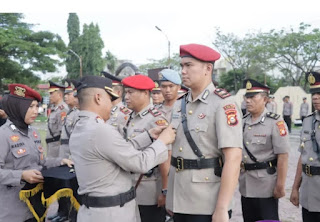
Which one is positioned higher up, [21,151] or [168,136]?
[168,136]

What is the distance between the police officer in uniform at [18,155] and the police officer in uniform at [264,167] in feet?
6.70

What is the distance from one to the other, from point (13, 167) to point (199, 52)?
203 cm

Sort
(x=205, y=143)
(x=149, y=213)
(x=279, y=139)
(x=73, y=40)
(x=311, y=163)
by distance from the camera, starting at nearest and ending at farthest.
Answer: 1. (x=205, y=143)
2. (x=311, y=163)
3. (x=149, y=213)
4. (x=279, y=139)
5. (x=73, y=40)

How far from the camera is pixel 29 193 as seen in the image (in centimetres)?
307

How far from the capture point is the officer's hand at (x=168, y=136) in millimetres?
2510

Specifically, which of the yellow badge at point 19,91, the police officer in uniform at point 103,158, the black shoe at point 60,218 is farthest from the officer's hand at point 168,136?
the black shoe at point 60,218

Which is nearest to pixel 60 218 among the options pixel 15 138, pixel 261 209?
pixel 15 138

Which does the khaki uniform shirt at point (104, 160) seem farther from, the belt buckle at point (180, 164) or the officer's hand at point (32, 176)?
the officer's hand at point (32, 176)

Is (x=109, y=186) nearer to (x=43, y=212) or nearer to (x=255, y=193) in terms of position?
(x=43, y=212)

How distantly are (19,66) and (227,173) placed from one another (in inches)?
833

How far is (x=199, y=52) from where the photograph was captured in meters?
2.50

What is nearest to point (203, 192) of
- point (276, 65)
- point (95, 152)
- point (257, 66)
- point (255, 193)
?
point (95, 152)

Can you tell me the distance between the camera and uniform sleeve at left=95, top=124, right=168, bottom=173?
2.31 m

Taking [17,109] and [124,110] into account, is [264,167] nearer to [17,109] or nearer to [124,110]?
[124,110]
